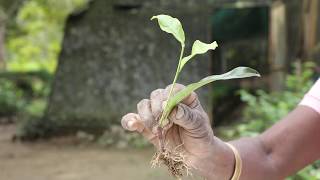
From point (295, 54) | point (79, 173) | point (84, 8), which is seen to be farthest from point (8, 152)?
point (295, 54)

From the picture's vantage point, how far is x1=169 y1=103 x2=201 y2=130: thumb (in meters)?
1.14

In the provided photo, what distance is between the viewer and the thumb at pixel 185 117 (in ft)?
3.73

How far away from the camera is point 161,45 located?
6.32 metres

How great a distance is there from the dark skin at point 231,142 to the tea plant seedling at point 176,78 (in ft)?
0.09

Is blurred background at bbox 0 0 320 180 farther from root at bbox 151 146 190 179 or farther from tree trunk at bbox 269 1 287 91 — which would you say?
root at bbox 151 146 190 179

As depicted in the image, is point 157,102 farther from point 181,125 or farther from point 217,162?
point 217,162

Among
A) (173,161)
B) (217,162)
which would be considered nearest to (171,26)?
(173,161)

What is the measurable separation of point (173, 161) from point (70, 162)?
4156 mm

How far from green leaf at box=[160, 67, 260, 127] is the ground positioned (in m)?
3.17

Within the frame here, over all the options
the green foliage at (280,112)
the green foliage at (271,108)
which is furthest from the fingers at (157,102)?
the green foliage at (271,108)

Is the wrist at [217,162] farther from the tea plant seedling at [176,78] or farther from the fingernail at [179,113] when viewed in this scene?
the fingernail at [179,113]

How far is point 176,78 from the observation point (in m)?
1.08

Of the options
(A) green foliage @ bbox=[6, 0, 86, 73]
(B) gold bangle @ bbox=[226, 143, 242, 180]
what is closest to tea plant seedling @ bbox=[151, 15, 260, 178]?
(B) gold bangle @ bbox=[226, 143, 242, 180]

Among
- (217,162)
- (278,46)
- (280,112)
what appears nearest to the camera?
(217,162)
